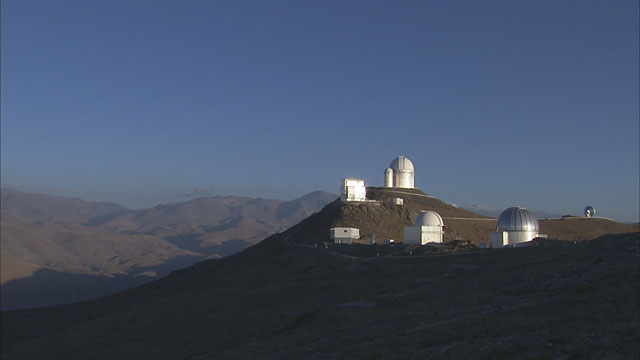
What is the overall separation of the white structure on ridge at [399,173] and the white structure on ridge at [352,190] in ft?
37.3

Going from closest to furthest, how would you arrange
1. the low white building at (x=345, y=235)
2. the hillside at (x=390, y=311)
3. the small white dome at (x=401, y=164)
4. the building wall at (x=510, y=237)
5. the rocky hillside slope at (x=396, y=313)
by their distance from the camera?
the rocky hillside slope at (x=396, y=313) < the hillside at (x=390, y=311) < the building wall at (x=510, y=237) < the low white building at (x=345, y=235) < the small white dome at (x=401, y=164)

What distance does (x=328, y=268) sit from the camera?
5353cm

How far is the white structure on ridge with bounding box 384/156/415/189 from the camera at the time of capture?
94.0m

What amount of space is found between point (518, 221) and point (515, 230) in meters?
0.84

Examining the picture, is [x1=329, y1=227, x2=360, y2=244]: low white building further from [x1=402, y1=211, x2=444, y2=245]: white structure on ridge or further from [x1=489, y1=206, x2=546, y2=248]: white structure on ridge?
Answer: [x1=489, y1=206, x2=546, y2=248]: white structure on ridge

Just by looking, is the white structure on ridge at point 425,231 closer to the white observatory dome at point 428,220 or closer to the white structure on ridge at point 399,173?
the white observatory dome at point 428,220

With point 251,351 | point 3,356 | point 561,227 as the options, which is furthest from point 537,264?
point 561,227

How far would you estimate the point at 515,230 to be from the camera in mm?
54781

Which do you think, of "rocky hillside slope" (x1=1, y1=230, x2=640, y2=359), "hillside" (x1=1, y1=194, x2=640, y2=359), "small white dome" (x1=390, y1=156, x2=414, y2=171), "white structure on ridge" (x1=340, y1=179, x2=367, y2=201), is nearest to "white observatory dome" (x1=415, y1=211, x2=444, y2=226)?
"hillside" (x1=1, y1=194, x2=640, y2=359)

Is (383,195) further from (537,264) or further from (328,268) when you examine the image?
(537,264)

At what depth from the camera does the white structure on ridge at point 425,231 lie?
60.2 m

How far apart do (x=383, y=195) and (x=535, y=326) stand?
70.3 m

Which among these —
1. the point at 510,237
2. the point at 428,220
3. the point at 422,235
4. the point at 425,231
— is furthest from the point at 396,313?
the point at 428,220

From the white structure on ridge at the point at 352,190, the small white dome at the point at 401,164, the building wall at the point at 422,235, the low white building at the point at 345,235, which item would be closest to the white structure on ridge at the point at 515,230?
the building wall at the point at 422,235
